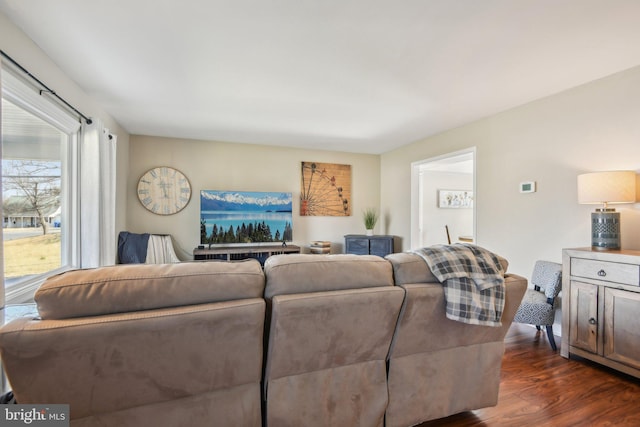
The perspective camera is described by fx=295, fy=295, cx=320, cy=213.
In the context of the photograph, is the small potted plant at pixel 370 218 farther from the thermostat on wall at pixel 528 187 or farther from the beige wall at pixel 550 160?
the thermostat on wall at pixel 528 187

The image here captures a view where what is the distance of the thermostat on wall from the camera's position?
306 centimetres

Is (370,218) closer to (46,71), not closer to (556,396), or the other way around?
(556,396)

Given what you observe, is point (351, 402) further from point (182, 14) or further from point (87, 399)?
point (182, 14)

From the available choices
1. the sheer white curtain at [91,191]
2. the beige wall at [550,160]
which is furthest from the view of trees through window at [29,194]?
the beige wall at [550,160]

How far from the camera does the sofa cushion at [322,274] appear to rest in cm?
122

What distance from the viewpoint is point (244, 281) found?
1.18 metres

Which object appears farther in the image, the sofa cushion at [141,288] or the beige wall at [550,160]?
the beige wall at [550,160]

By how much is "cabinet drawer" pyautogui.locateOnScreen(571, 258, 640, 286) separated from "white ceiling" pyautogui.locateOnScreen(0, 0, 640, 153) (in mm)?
1536

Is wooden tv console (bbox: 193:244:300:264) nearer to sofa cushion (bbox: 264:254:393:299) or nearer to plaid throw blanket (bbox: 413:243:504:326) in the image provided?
sofa cushion (bbox: 264:254:393:299)

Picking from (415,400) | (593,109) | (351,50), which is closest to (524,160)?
(593,109)

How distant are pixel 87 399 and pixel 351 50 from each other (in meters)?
2.35

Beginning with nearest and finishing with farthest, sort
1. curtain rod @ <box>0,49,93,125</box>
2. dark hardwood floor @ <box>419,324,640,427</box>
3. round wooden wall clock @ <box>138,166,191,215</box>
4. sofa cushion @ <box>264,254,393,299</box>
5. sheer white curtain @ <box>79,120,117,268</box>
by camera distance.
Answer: sofa cushion @ <box>264,254,393,299</box>, dark hardwood floor @ <box>419,324,640,427</box>, curtain rod @ <box>0,49,93,125</box>, sheer white curtain @ <box>79,120,117,268</box>, round wooden wall clock @ <box>138,166,191,215</box>

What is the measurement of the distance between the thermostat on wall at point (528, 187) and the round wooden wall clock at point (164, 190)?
14.7 feet

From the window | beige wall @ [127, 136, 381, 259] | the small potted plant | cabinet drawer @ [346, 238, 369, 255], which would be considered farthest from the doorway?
the window
